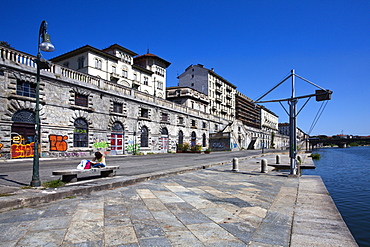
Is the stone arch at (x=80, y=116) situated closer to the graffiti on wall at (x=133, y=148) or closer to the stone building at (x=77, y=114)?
the stone building at (x=77, y=114)

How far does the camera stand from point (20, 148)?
707 inches

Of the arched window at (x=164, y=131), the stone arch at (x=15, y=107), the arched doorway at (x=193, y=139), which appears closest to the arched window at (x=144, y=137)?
the arched window at (x=164, y=131)

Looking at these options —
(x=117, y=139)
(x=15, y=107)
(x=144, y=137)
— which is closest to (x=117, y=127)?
(x=117, y=139)

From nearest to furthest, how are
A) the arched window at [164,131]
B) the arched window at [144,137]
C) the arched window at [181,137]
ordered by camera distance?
the arched window at [144,137] < the arched window at [164,131] < the arched window at [181,137]

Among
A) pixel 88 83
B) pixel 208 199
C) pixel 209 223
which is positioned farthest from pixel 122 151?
pixel 209 223

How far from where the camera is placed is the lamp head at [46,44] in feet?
24.2

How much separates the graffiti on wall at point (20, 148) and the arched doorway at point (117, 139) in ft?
29.0

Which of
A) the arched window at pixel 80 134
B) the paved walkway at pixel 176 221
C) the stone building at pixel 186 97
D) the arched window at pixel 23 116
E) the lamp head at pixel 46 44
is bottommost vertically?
the paved walkway at pixel 176 221

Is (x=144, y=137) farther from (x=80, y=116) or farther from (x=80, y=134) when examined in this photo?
(x=80, y=116)

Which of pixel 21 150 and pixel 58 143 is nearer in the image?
pixel 21 150

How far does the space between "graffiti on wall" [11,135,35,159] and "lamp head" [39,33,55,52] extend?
531 inches

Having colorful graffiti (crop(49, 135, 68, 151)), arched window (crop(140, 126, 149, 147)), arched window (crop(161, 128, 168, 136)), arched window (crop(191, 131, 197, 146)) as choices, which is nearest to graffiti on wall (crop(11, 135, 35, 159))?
colorful graffiti (crop(49, 135, 68, 151))

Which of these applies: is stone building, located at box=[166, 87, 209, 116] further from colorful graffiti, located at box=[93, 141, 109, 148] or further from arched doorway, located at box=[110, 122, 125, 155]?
colorful graffiti, located at box=[93, 141, 109, 148]

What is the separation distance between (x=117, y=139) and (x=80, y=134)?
16.2 feet
